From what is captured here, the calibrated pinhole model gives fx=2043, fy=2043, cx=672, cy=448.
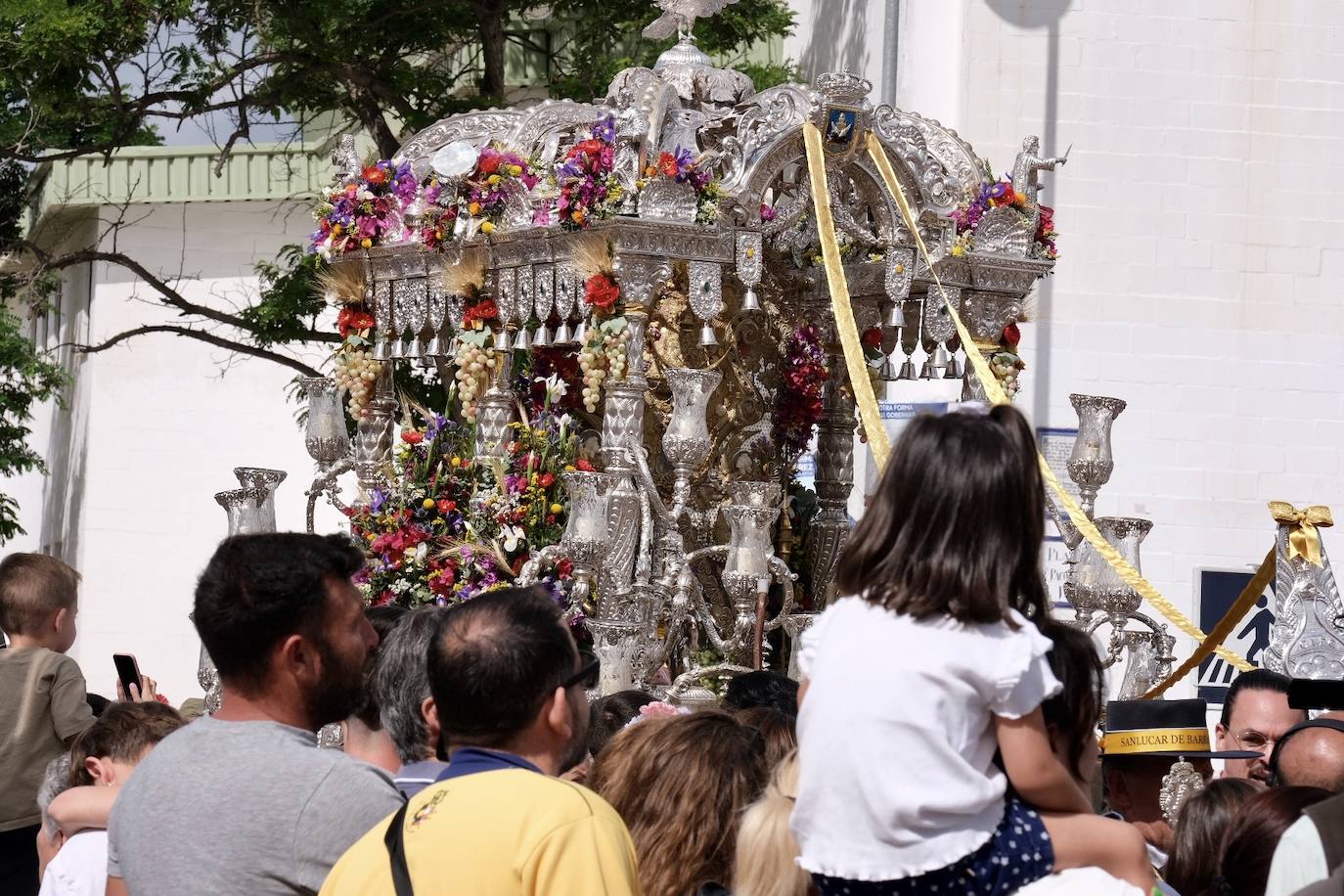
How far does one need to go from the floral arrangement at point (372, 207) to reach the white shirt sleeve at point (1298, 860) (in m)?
7.52

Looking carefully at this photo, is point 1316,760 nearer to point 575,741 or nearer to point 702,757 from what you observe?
point 702,757

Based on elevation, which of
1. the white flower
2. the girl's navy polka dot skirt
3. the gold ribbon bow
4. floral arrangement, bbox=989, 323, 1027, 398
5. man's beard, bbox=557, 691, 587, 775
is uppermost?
floral arrangement, bbox=989, 323, 1027, 398

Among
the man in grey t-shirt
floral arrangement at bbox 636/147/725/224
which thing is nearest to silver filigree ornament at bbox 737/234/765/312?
floral arrangement at bbox 636/147/725/224

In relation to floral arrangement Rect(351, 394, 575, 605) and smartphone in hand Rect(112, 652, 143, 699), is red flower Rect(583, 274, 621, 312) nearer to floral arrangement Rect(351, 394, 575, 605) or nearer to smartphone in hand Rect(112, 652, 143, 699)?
floral arrangement Rect(351, 394, 575, 605)

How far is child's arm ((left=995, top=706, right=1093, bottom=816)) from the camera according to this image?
3.14 meters

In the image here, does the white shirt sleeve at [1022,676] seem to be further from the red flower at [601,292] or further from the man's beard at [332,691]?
the red flower at [601,292]

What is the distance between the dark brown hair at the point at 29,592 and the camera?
709cm

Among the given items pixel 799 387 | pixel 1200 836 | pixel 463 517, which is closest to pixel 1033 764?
pixel 1200 836

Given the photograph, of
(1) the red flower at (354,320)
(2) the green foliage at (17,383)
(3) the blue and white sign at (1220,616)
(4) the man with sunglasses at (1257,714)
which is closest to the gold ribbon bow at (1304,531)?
(4) the man with sunglasses at (1257,714)

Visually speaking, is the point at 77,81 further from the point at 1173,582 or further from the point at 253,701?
the point at 253,701

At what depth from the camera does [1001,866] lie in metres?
3.12

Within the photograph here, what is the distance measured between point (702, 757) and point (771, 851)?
55 centimetres

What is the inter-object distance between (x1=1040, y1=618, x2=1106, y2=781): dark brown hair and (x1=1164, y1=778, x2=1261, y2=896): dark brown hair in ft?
4.76

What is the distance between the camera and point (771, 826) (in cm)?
360
